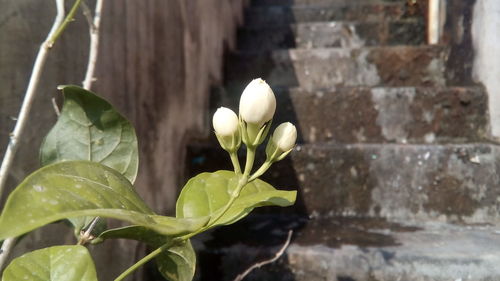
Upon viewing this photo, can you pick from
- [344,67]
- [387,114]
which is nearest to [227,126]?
[387,114]

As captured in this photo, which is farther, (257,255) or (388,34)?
(388,34)

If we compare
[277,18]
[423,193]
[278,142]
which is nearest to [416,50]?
[423,193]

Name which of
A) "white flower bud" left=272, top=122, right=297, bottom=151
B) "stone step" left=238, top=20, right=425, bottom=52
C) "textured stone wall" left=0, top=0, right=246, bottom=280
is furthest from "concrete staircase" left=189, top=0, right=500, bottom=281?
"white flower bud" left=272, top=122, right=297, bottom=151

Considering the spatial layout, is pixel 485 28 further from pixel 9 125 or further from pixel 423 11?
pixel 9 125

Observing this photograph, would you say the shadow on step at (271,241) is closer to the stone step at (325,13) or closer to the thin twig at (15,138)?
the thin twig at (15,138)

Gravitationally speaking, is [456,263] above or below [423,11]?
below

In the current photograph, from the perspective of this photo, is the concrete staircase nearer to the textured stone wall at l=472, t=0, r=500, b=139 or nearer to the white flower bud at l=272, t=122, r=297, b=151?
the textured stone wall at l=472, t=0, r=500, b=139
